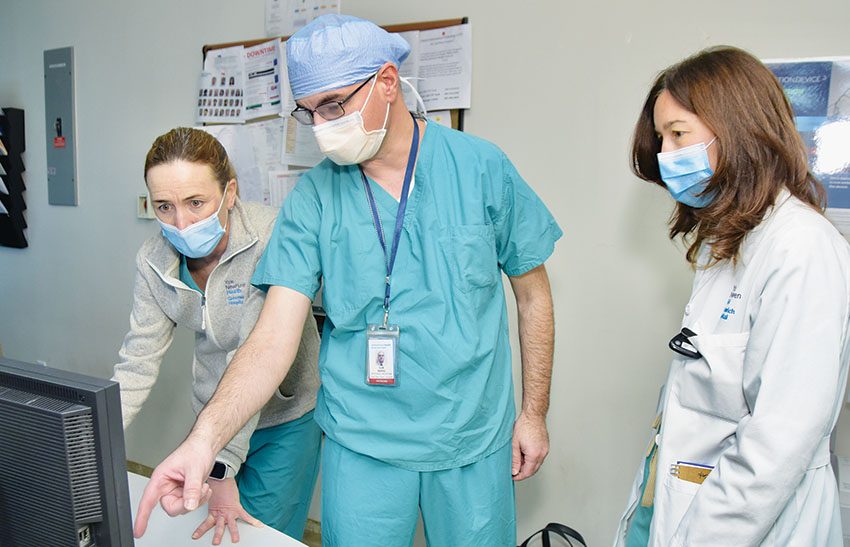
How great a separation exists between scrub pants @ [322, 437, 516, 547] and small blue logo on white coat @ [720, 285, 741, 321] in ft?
1.70

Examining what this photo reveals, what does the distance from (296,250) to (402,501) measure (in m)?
0.54

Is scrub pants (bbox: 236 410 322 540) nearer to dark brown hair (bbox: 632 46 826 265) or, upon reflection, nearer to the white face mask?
the white face mask

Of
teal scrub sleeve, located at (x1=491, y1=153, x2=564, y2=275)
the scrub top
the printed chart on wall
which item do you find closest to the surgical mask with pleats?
the scrub top

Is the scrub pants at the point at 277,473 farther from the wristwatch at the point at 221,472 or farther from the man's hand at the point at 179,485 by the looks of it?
the man's hand at the point at 179,485

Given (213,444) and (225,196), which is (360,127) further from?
(213,444)

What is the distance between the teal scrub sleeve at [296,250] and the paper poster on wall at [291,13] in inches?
41.6

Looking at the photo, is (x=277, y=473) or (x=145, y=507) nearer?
(x=145, y=507)

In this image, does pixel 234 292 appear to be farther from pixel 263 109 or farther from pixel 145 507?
pixel 263 109

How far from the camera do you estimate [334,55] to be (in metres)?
1.12

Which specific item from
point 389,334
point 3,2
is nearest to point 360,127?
point 389,334

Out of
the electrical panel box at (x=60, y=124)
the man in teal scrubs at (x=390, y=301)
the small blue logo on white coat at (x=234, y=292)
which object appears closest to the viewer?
the man in teal scrubs at (x=390, y=301)

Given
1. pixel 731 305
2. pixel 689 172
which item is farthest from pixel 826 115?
pixel 731 305

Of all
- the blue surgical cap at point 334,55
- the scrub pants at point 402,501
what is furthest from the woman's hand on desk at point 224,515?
the blue surgical cap at point 334,55

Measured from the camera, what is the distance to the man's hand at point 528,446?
4.25ft
